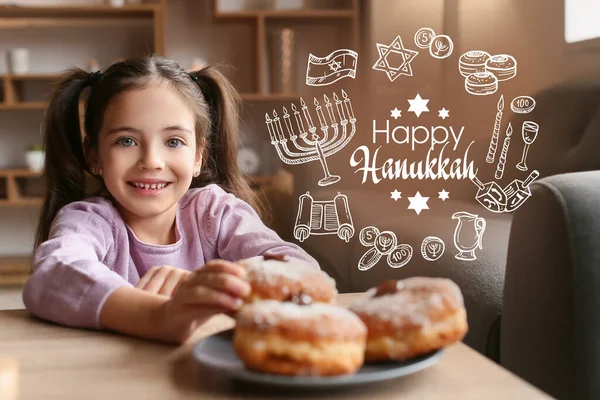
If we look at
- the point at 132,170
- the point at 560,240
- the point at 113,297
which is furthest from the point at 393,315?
the point at 132,170

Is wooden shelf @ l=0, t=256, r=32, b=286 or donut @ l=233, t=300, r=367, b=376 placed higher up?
donut @ l=233, t=300, r=367, b=376

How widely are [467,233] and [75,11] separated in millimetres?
1812

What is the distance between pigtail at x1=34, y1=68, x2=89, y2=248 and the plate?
774 mm

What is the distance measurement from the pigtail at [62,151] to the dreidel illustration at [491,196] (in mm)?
947

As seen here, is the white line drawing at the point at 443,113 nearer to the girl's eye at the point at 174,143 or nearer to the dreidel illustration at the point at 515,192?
the dreidel illustration at the point at 515,192

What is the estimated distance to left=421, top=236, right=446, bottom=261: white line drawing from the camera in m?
1.70

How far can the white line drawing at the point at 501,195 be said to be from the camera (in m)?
1.71

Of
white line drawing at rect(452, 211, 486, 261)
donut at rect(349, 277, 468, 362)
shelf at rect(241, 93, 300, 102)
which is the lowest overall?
white line drawing at rect(452, 211, 486, 261)

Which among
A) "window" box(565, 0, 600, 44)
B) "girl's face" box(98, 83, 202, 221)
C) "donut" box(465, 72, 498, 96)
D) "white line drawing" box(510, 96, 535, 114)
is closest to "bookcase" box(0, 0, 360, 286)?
"donut" box(465, 72, 498, 96)

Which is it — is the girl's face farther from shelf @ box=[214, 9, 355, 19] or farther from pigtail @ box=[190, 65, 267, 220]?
shelf @ box=[214, 9, 355, 19]

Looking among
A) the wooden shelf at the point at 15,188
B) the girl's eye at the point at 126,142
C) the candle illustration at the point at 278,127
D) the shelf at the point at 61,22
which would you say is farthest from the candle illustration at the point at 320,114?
the wooden shelf at the point at 15,188

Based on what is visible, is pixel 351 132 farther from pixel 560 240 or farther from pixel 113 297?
pixel 113 297

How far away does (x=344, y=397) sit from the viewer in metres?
0.50

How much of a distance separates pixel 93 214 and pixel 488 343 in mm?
705
